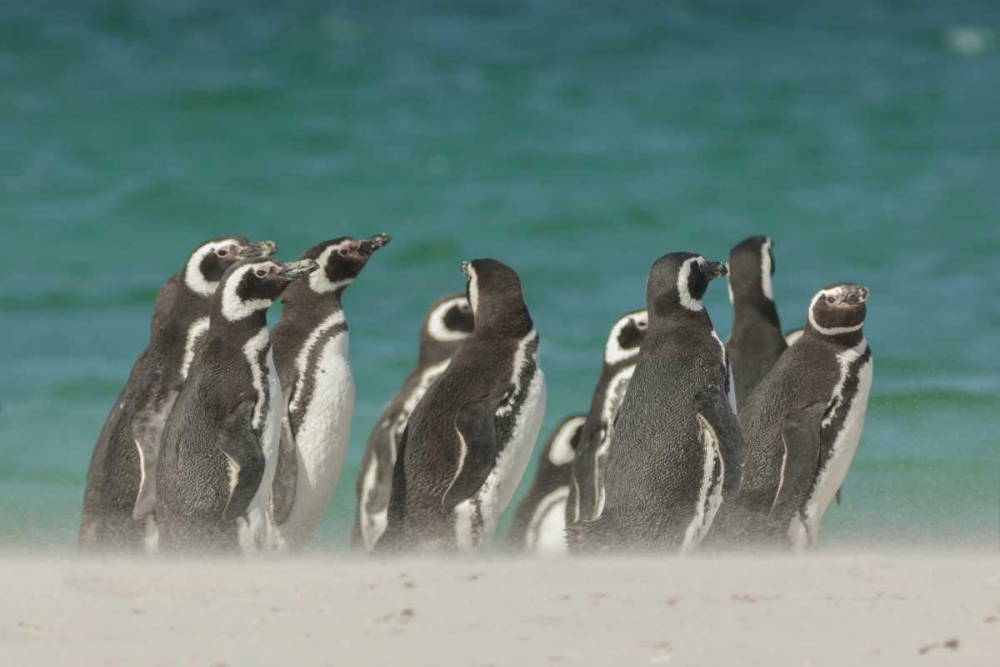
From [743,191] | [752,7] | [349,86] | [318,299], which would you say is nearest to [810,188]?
[743,191]

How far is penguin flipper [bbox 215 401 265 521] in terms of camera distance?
6.14 metres

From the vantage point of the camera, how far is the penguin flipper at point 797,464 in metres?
6.32

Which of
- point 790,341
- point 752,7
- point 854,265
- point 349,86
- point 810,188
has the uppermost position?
point 752,7

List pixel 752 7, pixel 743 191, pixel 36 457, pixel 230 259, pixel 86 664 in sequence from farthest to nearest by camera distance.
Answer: pixel 752 7
pixel 743 191
pixel 36 457
pixel 230 259
pixel 86 664

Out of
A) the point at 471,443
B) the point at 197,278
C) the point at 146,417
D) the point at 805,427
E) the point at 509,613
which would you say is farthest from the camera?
the point at 197,278

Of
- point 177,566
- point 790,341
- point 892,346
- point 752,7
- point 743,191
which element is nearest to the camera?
point 177,566

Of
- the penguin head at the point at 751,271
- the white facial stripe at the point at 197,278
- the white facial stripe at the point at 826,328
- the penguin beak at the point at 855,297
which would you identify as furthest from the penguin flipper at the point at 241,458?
the penguin head at the point at 751,271

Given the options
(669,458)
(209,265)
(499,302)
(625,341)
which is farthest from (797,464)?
(209,265)

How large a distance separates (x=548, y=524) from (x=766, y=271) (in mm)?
1469

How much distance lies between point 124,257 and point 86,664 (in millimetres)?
14188

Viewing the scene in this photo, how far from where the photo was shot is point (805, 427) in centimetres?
639

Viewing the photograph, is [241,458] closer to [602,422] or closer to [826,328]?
[602,422]

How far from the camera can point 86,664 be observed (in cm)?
429

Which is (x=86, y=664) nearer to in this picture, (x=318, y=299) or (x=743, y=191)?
(x=318, y=299)
